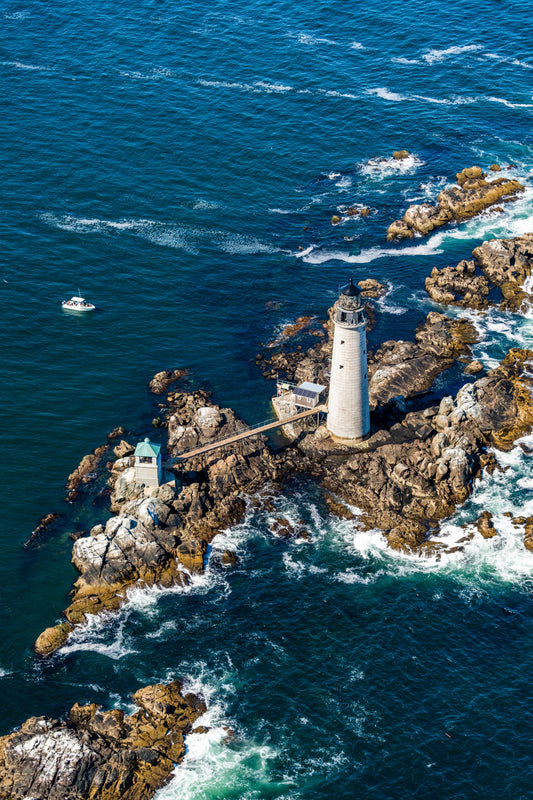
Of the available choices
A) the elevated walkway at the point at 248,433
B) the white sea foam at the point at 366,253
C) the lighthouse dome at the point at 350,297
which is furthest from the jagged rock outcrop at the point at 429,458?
the white sea foam at the point at 366,253

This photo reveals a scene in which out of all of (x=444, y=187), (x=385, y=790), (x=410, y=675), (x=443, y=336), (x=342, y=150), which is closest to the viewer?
(x=385, y=790)

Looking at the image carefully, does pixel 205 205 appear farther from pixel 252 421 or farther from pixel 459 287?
pixel 252 421

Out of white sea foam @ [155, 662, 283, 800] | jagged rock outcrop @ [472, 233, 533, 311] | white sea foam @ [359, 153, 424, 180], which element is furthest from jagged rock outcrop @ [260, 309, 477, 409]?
white sea foam @ [155, 662, 283, 800]

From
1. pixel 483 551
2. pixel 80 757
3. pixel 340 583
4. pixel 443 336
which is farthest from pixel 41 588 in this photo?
pixel 443 336

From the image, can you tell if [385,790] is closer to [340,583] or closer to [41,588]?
[340,583]

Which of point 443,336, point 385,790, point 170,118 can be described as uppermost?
point 170,118

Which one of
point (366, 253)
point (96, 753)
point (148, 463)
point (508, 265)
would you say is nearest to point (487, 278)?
point (508, 265)
